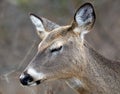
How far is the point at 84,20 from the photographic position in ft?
31.8

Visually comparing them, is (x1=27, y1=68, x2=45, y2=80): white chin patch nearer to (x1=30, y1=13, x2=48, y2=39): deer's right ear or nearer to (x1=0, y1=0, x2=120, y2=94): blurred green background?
(x1=30, y1=13, x2=48, y2=39): deer's right ear

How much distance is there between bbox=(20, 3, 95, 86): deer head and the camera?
368 inches

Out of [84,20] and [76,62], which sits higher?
[84,20]

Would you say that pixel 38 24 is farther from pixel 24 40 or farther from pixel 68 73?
pixel 24 40

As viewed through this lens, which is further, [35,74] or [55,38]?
[55,38]

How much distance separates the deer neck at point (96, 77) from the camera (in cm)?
963

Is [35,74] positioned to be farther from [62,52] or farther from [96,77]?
[96,77]

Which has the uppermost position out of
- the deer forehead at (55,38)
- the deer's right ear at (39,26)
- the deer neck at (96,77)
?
the deer's right ear at (39,26)

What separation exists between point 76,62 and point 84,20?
1.84 feet

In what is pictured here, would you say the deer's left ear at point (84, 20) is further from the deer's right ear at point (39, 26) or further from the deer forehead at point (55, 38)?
the deer's right ear at point (39, 26)

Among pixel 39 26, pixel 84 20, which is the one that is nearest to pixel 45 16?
pixel 39 26

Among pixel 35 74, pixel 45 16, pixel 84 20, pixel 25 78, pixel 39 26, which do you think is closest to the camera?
pixel 25 78

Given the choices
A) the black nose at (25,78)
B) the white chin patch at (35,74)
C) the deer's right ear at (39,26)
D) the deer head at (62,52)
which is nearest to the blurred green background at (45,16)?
the deer's right ear at (39,26)

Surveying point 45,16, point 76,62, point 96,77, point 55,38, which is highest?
point 45,16
